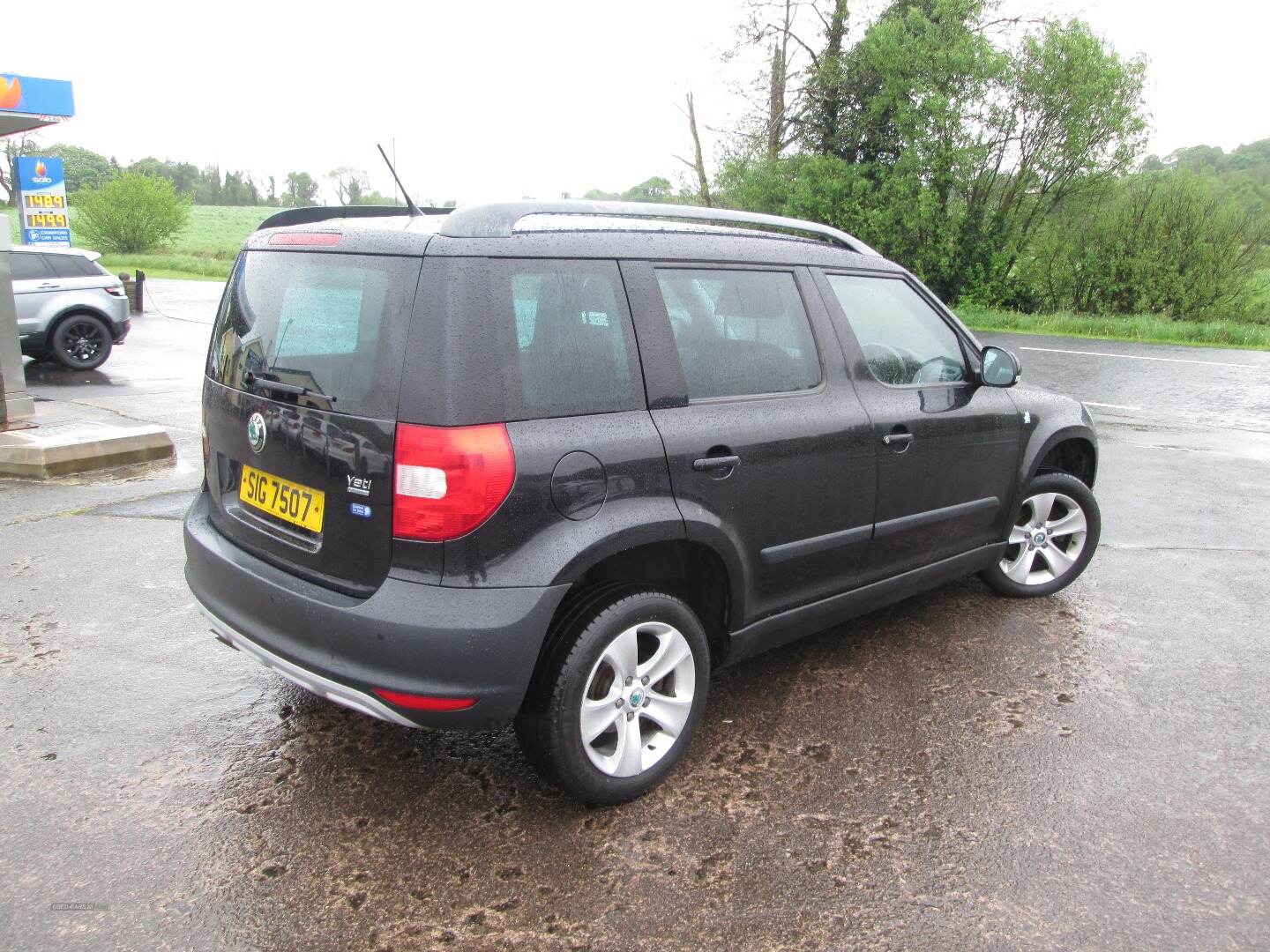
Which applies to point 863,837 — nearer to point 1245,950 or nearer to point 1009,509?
point 1245,950

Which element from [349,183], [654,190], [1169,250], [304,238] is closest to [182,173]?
[349,183]

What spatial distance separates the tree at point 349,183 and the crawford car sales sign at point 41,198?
26587mm

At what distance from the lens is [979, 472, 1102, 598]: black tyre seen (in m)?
4.64

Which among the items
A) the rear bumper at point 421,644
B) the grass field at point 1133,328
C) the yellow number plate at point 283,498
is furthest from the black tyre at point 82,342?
the grass field at point 1133,328

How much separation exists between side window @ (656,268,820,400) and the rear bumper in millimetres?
971

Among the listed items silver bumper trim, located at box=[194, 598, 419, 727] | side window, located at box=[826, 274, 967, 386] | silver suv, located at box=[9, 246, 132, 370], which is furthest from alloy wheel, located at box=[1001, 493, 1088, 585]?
silver suv, located at box=[9, 246, 132, 370]

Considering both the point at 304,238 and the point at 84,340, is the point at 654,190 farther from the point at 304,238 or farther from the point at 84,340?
the point at 304,238

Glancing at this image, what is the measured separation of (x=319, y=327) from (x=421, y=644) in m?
1.04

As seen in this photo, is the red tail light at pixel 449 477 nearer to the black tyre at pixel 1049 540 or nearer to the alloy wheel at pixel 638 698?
the alloy wheel at pixel 638 698

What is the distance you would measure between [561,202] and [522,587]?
1240mm

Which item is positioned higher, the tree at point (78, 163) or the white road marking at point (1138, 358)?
the tree at point (78, 163)

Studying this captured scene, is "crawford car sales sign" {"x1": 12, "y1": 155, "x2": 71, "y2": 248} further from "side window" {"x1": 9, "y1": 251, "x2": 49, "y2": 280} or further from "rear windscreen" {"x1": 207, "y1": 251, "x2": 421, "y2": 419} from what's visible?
"rear windscreen" {"x1": 207, "y1": 251, "x2": 421, "y2": 419}

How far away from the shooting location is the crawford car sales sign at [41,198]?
20.1 m

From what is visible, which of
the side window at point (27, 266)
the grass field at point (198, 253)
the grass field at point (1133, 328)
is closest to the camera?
the side window at point (27, 266)
